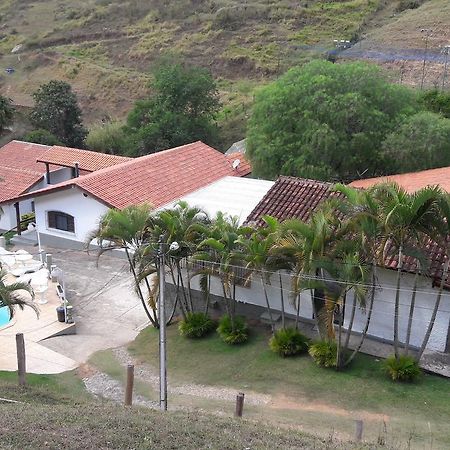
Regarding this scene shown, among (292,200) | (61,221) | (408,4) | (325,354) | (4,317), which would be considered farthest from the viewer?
(408,4)

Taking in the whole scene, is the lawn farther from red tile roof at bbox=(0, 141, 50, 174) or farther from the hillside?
the hillside

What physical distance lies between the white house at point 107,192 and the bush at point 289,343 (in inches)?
422

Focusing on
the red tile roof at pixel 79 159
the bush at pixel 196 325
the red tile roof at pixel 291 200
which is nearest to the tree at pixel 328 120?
the red tile roof at pixel 291 200

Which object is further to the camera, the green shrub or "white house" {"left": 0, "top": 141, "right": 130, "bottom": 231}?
the green shrub

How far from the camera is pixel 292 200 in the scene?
22.2 m

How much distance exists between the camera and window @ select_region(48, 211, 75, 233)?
29672 millimetres

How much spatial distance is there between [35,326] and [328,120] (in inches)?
607

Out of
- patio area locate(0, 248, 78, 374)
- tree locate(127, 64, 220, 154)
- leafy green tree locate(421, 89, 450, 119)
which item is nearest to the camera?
patio area locate(0, 248, 78, 374)

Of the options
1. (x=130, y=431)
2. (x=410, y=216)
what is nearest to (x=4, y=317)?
(x=130, y=431)

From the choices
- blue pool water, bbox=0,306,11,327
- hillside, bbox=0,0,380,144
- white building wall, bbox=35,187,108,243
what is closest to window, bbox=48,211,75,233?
white building wall, bbox=35,187,108,243

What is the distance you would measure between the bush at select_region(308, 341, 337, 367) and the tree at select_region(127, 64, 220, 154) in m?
28.9

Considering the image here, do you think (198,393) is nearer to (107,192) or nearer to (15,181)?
(107,192)

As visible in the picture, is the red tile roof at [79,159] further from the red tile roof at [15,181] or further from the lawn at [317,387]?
the lawn at [317,387]

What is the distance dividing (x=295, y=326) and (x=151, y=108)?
101 feet
